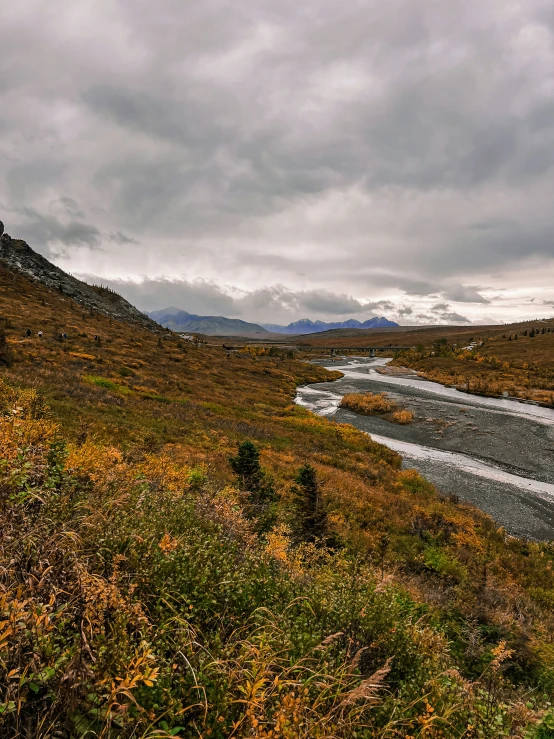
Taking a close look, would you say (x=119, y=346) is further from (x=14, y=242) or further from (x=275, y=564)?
(x=14, y=242)

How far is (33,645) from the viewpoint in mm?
2533

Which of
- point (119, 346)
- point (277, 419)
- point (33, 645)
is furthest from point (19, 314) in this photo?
point (33, 645)

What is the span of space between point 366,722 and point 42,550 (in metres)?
3.52

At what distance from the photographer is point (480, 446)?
29922 mm

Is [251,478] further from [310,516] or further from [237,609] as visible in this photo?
[237,609]

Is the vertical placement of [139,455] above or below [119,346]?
below

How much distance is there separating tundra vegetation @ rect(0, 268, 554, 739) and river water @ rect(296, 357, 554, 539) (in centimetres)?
574

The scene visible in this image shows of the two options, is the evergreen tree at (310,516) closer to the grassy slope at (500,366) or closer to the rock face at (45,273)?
the grassy slope at (500,366)

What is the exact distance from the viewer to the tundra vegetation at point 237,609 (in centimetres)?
263

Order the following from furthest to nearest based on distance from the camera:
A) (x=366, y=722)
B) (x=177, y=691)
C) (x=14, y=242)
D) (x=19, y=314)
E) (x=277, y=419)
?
(x=14, y=242) < (x=19, y=314) < (x=277, y=419) < (x=366, y=722) < (x=177, y=691)

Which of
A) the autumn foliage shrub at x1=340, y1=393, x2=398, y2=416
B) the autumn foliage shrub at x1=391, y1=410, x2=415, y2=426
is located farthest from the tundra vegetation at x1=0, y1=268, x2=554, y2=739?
the autumn foliage shrub at x1=340, y1=393, x2=398, y2=416

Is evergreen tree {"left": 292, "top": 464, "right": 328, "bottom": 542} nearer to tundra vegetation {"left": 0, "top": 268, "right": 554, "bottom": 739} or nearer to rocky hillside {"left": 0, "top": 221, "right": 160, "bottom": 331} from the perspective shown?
tundra vegetation {"left": 0, "top": 268, "right": 554, "bottom": 739}

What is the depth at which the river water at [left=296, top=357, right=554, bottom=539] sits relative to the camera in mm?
20000

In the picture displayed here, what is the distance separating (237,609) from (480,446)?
31.8m
